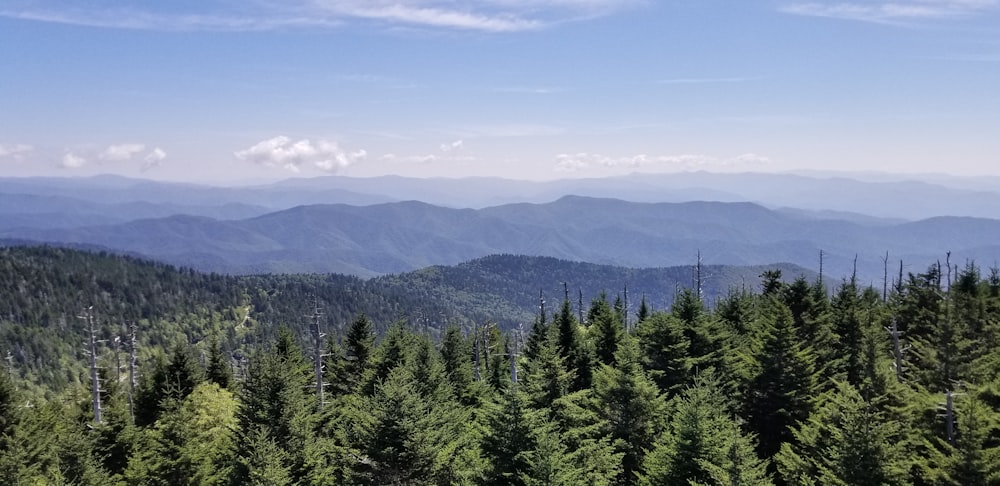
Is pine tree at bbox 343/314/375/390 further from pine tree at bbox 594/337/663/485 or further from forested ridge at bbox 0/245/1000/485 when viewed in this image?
pine tree at bbox 594/337/663/485

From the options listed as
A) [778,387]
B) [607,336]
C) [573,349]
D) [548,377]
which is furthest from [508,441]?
[607,336]

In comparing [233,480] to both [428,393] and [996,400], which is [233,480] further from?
[996,400]

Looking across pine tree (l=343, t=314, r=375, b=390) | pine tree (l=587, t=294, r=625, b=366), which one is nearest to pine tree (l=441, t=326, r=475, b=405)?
pine tree (l=343, t=314, r=375, b=390)

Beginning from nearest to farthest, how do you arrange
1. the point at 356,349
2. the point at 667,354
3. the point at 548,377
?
the point at 548,377 < the point at 667,354 < the point at 356,349

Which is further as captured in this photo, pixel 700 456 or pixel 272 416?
pixel 272 416

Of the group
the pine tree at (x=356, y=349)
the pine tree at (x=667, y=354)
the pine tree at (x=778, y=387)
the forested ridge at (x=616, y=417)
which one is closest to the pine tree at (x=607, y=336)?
the forested ridge at (x=616, y=417)

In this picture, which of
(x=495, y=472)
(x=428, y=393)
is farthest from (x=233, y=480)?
(x=428, y=393)

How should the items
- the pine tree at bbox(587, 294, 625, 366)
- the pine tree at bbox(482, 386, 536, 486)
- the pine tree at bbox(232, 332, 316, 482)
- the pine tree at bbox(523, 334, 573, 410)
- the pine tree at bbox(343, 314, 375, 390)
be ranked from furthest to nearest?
the pine tree at bbox(343, 314, 375, 390), the pine tree at bbox(587, 294, 625, 366), the pine tree at bbox(523, 334, 573, 410), the pine tree at bbox(232, 332, 316, 482), the pine tree at bbox(482, 386, 536, 486)

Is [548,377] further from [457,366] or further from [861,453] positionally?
[457,366]

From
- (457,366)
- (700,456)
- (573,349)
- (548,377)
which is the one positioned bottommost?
(457,366)

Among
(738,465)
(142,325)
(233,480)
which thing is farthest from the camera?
(142,325)

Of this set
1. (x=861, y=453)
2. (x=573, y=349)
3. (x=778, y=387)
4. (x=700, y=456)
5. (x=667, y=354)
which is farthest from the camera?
(x=573, y=349)

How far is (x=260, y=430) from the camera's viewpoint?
1033 inches

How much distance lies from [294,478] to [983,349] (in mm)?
38791
